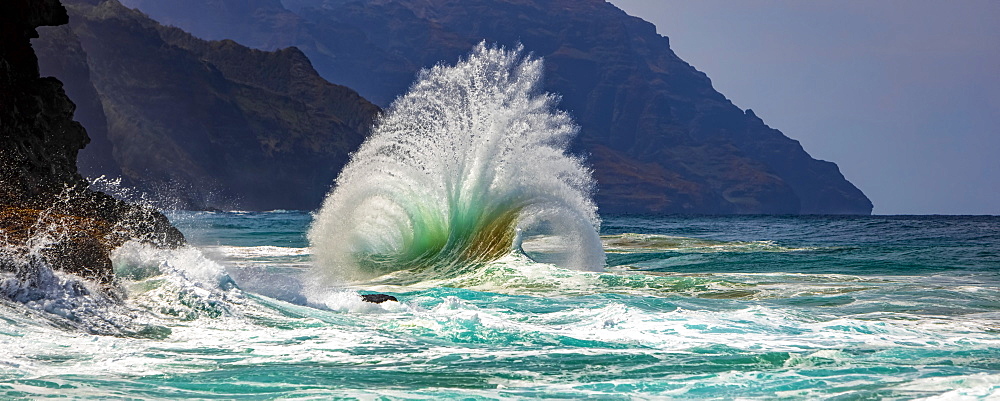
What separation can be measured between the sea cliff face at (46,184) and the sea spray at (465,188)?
531 cm

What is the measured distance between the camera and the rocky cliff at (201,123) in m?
121

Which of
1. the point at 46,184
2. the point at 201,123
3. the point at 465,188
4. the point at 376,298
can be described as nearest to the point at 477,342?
the point at 376,298

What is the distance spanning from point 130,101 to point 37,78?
117648 mm

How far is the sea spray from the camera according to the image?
22047 millimetres

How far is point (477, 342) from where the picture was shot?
A: 9547 millimetres

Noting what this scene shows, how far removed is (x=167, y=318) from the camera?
9.89 meters

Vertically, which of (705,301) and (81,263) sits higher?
(81,263)

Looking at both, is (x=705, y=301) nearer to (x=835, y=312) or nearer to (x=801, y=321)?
(x=835, y=312)

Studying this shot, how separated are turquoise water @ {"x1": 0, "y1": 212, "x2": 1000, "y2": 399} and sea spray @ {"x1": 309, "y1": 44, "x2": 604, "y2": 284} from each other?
567 centimetres

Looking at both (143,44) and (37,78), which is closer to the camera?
(37,78)

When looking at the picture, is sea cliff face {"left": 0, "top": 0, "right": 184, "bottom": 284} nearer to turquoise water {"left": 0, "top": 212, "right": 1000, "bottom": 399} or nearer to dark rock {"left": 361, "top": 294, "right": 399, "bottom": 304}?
turquoise water {"left": 0, "top": 212, "right": 1000, "bottom": 399}

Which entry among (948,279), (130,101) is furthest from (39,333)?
(130,101)

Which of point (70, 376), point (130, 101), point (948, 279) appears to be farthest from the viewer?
point (130, 101)

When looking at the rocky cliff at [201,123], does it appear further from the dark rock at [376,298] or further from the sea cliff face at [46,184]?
the dark rock at [376,298]
